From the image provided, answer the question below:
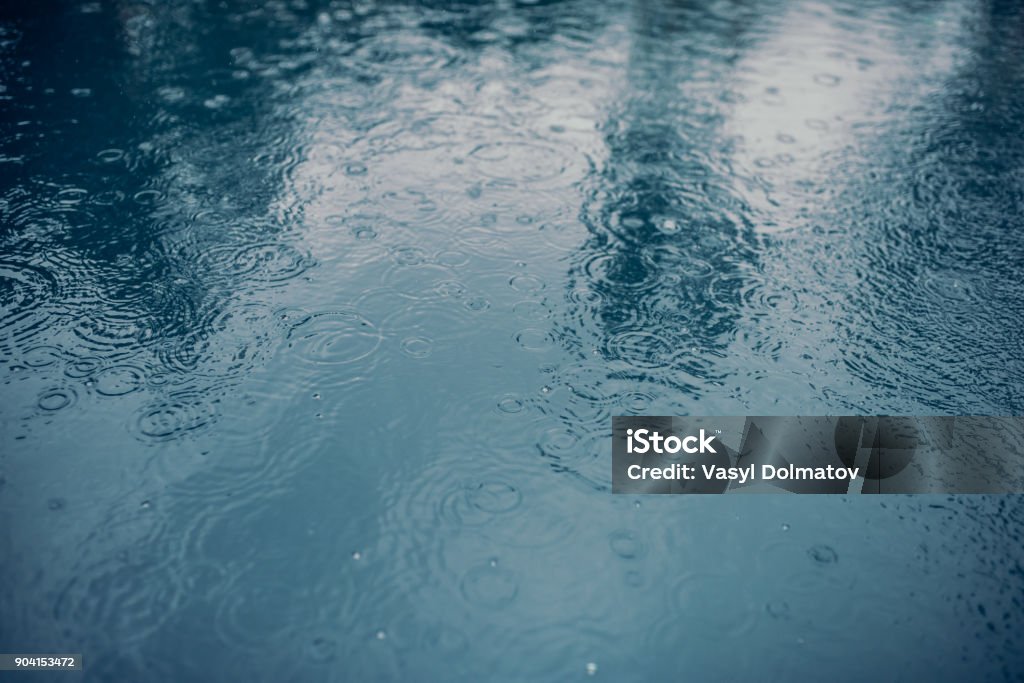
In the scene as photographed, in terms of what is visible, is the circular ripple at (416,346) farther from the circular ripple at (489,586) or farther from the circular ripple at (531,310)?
the circular ripple at (489,586)

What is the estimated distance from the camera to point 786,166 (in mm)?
5047

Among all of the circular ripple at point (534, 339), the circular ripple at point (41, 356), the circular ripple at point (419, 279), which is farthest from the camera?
the circular ripple at point (419, 279)

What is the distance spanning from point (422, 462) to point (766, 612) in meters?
1.57

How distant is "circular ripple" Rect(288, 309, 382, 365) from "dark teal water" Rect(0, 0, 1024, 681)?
0.05ft

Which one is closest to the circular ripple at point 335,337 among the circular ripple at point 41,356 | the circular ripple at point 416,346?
the circular ripple at point 416,346

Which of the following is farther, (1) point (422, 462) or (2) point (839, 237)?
(2) point (839, 237)

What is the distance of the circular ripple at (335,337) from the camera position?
11.2 ft

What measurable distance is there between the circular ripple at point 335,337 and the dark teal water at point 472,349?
0.02m

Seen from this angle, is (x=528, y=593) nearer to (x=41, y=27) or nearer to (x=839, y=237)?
(x=839, y=237)

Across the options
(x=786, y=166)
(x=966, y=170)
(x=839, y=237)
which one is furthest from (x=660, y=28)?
(x=839, y=237)

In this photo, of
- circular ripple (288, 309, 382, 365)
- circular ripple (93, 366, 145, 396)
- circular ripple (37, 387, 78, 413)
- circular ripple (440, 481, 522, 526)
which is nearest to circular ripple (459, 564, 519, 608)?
circular ripple (440, 481, 522, 526)

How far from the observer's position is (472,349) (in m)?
3.49

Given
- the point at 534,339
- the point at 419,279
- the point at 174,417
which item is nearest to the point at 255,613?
A: the point at 174,417

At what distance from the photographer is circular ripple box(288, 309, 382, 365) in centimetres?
340
